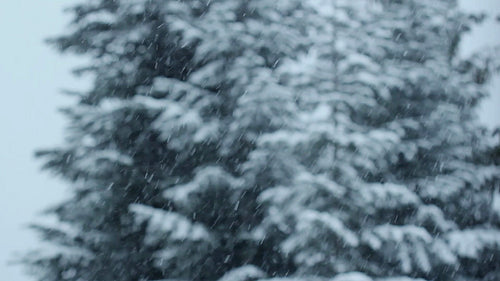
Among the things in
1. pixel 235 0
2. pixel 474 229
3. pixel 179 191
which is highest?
pixel 235 0

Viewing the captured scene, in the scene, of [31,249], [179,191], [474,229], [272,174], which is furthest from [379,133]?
[31,249]

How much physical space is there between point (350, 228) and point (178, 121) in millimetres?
2141

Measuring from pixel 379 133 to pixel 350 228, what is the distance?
3.46ft

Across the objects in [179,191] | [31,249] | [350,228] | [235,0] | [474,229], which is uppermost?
[235,0]

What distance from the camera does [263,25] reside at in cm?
754

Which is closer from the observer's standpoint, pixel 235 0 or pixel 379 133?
pixel 379 133

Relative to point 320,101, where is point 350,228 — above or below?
below

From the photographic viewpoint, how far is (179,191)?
6555 mm

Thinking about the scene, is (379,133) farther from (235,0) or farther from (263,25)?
(235,0)

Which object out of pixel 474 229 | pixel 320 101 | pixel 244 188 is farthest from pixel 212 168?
pixel 474 229

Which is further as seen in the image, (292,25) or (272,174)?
(292,25)

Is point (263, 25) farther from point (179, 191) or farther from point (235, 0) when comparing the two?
point (179, 191)

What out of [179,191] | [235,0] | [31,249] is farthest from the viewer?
[235,0]

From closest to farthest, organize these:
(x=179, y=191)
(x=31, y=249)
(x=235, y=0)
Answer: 1. (x=179, y=191)
2. (x=31, y=249)
3. (x=235, y=0)
